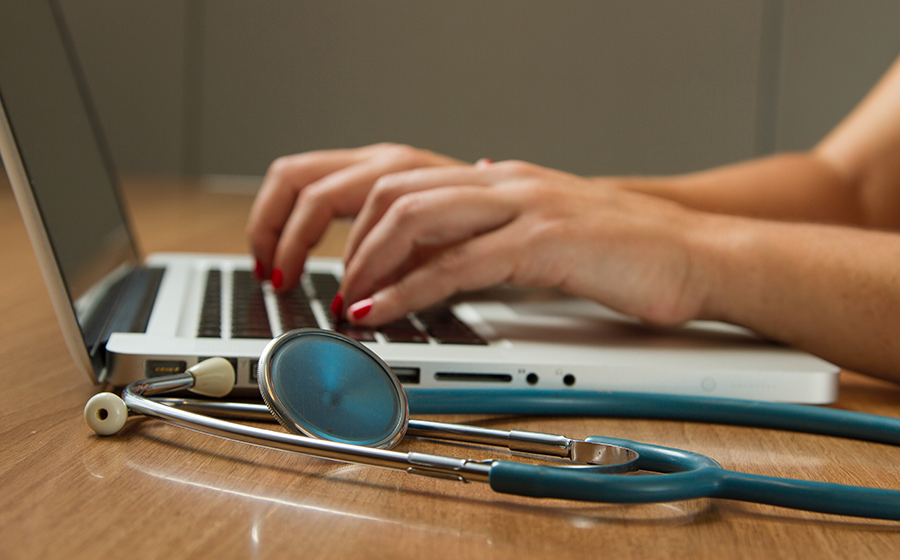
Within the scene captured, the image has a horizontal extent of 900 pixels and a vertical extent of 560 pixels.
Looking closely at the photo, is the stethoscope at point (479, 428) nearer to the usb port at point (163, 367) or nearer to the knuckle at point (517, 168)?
the usb port at point (163, 367)

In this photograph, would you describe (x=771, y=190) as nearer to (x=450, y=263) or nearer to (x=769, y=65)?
(x=450, y=263)

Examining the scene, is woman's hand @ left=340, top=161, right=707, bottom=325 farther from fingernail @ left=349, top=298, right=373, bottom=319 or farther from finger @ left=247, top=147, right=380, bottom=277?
finger @ left=247, top=147, right=380, bottom=277

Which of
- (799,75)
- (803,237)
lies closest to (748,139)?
(799,75)

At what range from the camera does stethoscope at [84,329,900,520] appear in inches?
10.7

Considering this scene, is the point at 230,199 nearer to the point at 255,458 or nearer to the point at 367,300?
the point at 367,300

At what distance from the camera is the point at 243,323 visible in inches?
20.7

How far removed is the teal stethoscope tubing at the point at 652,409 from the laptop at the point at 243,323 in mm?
21

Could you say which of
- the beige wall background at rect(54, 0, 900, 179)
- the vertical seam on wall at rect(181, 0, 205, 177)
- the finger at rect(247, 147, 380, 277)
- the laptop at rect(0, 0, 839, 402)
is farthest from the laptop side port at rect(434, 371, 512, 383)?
the vertical seam on wall at rect(181, 0, 205, 177)

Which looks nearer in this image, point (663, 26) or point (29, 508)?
point (29, 508)

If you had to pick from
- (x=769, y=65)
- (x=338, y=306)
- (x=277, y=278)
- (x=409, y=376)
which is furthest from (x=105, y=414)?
(x=769, y=65)

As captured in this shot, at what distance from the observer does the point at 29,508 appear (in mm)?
257

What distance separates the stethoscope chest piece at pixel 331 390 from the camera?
321 millimetres

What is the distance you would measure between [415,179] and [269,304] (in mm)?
A: 171

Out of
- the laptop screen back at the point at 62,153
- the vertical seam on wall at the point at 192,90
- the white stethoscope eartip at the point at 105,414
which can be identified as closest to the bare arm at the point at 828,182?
the laptop screen back at the point at 62,153
